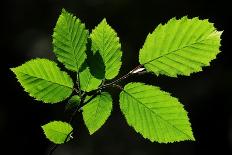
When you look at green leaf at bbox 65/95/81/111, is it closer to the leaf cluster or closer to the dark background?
the leaf cluster

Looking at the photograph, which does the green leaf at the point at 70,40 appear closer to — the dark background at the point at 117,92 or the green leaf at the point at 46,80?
the green leaf at the point at 46,80

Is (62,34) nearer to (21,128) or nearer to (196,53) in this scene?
(196,53)

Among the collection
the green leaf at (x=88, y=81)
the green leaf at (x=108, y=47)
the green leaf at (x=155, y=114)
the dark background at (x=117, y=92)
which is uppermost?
the green leaf at (x=108, y=47)

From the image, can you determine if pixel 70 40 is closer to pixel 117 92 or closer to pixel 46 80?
pixel 46 80

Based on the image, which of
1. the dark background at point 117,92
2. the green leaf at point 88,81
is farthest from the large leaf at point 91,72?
the dark background at point 117,92

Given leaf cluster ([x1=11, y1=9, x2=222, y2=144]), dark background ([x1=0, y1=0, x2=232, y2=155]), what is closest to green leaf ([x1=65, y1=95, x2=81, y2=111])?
leaf cluster ([x1=11, y1=9, x2=222, y2=144])

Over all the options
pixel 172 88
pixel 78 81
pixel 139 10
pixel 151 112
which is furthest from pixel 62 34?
pixel 139 10
